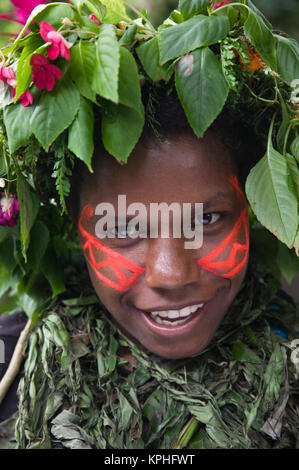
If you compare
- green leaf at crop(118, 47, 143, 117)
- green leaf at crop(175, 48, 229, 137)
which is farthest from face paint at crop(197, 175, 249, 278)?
green leaf at crop(118, 47, 143, 117)

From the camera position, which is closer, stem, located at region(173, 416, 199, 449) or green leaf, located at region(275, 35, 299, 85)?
green leaf, located at region(275, 35, 299, 85)

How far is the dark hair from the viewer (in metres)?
1.15

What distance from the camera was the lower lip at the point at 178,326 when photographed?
49.5 inches

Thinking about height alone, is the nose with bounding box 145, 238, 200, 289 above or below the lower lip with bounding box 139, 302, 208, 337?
above

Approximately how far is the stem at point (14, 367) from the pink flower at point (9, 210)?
30cm

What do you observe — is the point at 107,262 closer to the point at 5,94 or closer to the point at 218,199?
the point at 218,199

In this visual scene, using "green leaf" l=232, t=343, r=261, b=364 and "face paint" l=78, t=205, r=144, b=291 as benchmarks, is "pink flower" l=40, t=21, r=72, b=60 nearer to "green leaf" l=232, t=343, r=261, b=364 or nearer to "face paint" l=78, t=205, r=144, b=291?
"face paint" l=78, t=205, r=144, b=291

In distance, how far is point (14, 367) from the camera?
140 cm

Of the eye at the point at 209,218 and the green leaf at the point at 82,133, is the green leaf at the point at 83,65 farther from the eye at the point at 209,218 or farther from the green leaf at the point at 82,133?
the eye at the point at 209,218

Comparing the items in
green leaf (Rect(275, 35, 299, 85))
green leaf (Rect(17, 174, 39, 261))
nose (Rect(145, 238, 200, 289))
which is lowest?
nose (Rect(145, 238, 200, 289))

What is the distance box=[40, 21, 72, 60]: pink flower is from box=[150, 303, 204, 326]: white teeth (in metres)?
0.60

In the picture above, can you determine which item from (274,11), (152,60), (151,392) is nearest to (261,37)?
(152,60)
